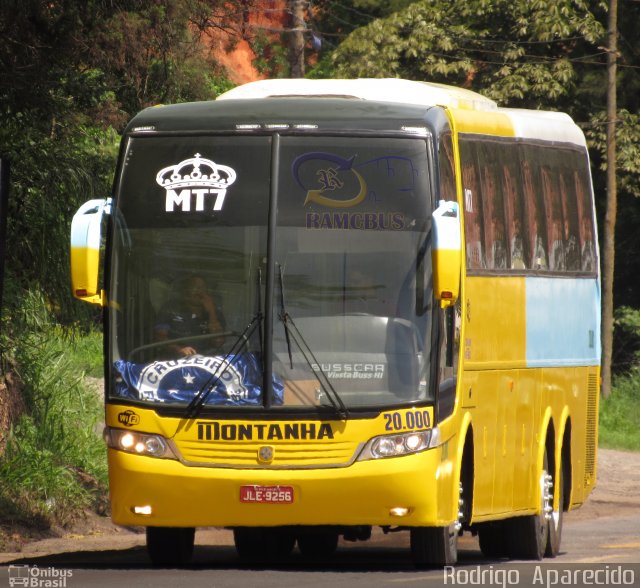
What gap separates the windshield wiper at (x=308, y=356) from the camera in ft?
36.9

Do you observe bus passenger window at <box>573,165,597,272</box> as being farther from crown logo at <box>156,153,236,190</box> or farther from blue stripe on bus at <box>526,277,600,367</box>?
crown logo at <box>156,153,236,190</box>

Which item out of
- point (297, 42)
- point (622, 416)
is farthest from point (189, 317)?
point (297, 42)

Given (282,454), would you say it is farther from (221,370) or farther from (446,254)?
(446,254)

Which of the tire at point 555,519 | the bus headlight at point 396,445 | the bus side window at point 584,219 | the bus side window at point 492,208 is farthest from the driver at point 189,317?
the bus side window at point 584,219

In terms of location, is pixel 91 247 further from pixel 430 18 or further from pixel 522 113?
pixel 430 18

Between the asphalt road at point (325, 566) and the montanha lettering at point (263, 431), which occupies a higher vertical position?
the montanha lettering at point (263, 431)

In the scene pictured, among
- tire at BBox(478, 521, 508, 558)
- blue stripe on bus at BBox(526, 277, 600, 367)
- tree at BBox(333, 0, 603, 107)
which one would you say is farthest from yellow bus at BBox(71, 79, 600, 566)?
tree at BBox(333, 0, 603, 107)

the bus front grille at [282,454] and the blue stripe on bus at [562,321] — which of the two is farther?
the blue stripe on bus at [562,321]

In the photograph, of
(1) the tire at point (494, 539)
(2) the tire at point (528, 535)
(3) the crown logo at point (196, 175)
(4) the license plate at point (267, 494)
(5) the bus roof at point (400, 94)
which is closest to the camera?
(4) the license plate at point (267, 494)

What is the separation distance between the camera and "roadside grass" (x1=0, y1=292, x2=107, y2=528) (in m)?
16.3

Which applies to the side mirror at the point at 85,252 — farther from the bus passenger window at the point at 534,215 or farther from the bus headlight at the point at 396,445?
the bus passenger window at the point at 534,215

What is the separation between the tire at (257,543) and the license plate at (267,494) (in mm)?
2549

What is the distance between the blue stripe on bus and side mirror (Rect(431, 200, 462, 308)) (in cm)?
283

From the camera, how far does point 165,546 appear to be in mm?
12367
